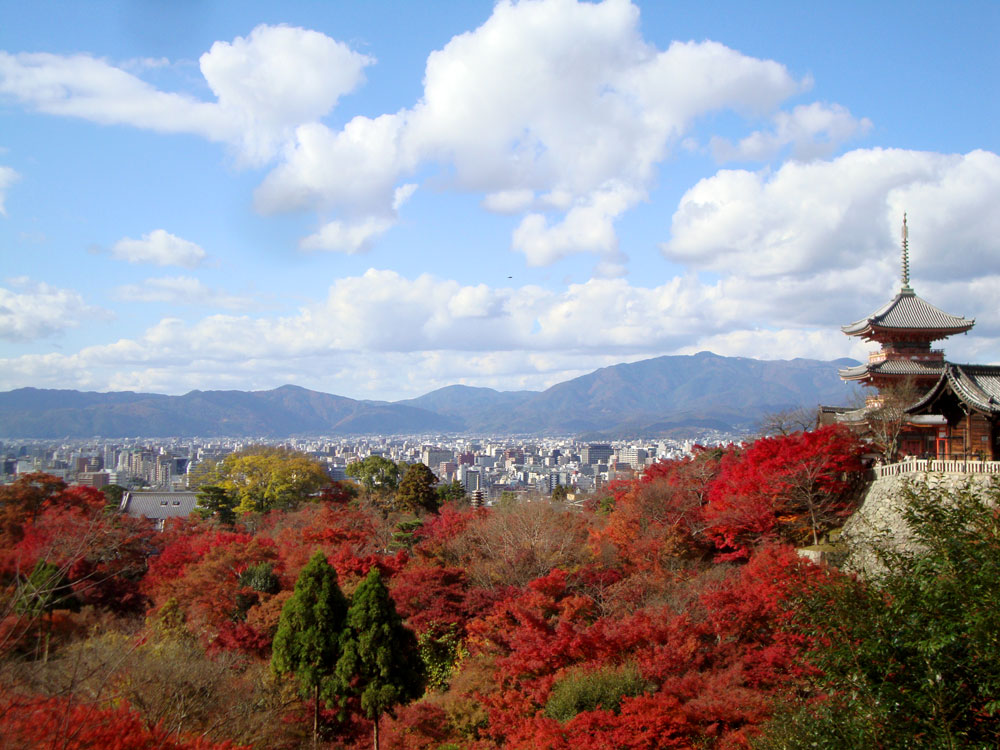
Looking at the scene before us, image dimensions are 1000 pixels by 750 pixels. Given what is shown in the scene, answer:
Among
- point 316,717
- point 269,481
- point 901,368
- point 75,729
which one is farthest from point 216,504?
point 901,368

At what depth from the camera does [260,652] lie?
49.0 feet

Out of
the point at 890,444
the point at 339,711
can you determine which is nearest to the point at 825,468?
the point at 890,444

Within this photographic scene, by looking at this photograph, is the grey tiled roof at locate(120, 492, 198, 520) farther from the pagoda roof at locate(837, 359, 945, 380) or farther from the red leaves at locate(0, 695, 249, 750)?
the red leaves at locate(0, 695, 249, 750)

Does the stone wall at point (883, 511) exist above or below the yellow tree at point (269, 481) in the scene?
above

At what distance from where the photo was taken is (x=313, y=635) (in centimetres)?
1277

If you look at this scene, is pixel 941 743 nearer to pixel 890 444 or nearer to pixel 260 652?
pixel 260 652

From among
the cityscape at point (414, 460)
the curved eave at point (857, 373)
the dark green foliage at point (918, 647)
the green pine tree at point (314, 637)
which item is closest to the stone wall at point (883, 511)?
the curved eave at point (857, 373)

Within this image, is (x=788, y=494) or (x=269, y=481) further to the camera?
(x=269, y=481)

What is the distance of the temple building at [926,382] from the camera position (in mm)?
15477

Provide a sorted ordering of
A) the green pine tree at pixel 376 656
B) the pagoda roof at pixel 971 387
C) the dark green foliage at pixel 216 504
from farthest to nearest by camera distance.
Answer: the dark green foliage at pixel 216 504, the pagoda roof at pixel 971 387, the green pine tree at pixel 376 656

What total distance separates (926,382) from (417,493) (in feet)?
56.3

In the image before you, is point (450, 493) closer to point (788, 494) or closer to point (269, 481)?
point (269, 481)

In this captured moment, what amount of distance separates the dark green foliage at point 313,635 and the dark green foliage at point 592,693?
4.35 meters

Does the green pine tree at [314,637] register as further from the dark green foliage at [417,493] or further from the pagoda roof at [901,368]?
the pagoda roof at [901,368]
